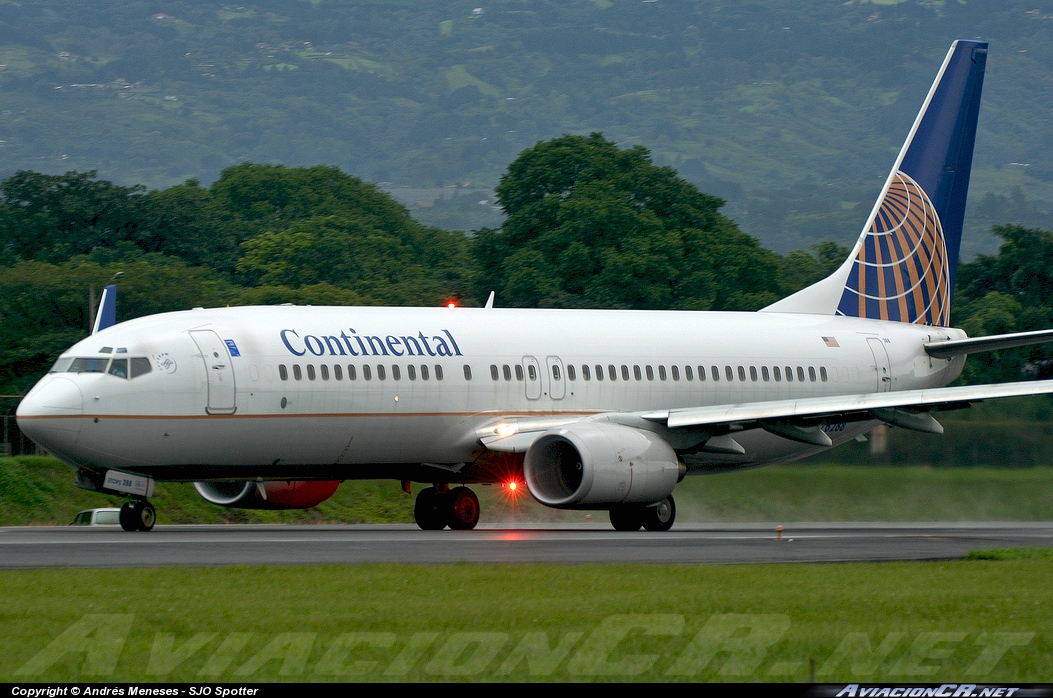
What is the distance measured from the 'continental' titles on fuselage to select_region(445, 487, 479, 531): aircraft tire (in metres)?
2.86

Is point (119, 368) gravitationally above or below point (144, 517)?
above

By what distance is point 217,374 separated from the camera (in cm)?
2798

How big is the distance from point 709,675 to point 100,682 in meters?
3.80

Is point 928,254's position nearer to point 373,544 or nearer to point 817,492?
point 817,492

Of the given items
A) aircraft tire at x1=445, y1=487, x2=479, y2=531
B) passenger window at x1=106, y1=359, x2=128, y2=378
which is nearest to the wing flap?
aircraft tire at x1=445, y1=487, x2=479, y2=531

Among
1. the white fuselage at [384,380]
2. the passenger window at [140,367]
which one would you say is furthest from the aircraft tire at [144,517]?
the passenger window at [140,367]

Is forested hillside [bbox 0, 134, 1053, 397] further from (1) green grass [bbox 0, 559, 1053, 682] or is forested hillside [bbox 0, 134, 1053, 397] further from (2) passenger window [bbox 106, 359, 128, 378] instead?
(1) green grass [bbox 0, 559, 1053, 682]

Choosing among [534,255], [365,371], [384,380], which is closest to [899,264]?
[384,380]

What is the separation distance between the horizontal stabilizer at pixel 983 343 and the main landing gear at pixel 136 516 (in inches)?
638

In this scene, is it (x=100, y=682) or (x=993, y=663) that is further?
(x=993, y=663)

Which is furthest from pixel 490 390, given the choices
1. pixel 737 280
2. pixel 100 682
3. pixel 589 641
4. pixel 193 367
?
pixel 737 280

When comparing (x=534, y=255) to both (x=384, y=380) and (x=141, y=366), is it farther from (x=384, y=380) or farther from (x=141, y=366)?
(x=141, y=366)

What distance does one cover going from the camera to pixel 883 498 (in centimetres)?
3841

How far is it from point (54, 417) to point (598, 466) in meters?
8.94
